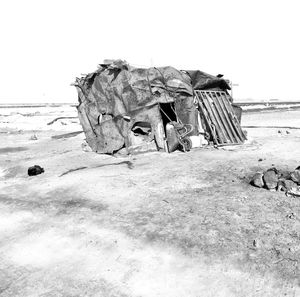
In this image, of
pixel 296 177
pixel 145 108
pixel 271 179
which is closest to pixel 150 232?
pixel 271 179

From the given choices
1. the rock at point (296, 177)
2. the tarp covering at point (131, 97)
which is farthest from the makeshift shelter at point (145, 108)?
the rock at point (296, 177)

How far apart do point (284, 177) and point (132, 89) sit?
21.7 ft

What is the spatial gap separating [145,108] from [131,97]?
27.9 inches

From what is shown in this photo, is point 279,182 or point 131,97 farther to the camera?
point 131,97

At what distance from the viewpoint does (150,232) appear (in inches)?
206

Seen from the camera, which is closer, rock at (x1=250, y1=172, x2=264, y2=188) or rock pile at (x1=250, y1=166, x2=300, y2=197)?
rock pile at (x1=250, y1=166, x2=300, y2=197)

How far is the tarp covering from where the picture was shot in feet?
38.3

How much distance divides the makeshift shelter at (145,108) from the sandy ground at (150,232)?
2.19m

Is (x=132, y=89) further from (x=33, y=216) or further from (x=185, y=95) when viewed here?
(x=33, y=216)

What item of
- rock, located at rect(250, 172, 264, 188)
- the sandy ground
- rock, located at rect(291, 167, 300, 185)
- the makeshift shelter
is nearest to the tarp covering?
the makeshift shelter

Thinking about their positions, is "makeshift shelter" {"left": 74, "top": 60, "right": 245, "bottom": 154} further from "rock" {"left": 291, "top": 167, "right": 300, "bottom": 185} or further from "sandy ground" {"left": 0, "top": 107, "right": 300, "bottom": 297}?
"rock" {"left": 291, "top": 167, "right": 300, "bottom": 185}

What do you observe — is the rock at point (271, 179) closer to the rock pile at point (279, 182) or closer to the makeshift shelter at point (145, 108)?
the rock pile at point (279, 182)

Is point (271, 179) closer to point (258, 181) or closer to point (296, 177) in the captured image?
point (258, 181)

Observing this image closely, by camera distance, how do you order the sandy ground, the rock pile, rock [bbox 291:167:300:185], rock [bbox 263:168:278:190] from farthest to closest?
1. rock [bbox 263:168:278:190]
2. rock [bbox 291:167:300:185]
3. the rock pile
4. the sandy ground
